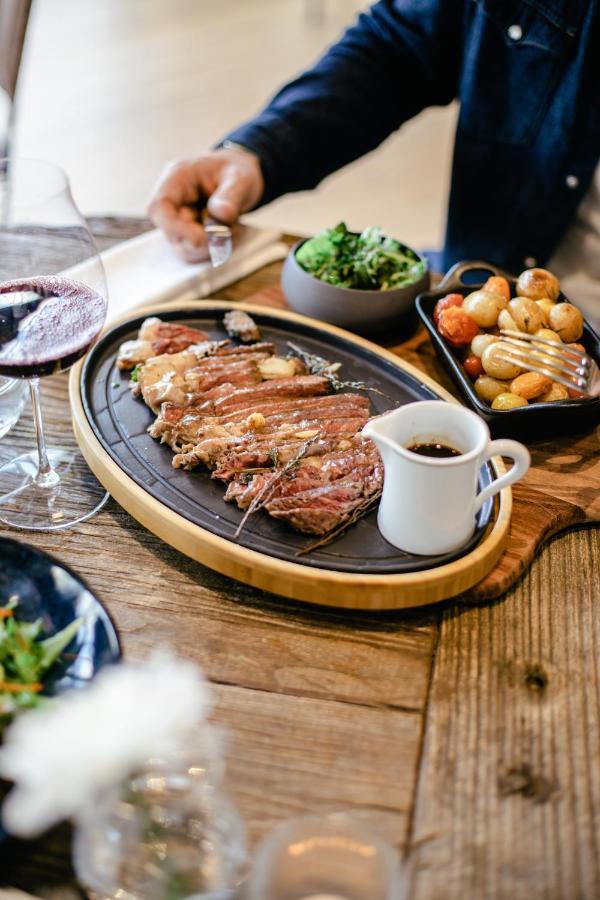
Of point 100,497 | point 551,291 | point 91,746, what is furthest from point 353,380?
point 91,746

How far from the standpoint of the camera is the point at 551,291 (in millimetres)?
2049

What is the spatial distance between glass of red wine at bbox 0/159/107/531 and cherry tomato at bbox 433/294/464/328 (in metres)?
0.82

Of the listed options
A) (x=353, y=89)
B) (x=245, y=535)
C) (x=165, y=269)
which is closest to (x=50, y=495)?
(x=245, y=535)

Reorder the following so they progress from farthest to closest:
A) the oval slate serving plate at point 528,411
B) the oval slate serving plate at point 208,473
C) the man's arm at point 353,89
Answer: the man's arm at point 353,89 → the oval slate serving plate at point 528,411 → the oval slate serving plate at point 208,473

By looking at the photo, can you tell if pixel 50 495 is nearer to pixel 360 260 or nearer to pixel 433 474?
pixel 433 474

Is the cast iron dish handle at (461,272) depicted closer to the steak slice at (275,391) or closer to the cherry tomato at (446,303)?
the cherry tomato at (446,303)

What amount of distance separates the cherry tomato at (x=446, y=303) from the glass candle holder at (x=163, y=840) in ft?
4.23

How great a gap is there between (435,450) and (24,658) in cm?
79

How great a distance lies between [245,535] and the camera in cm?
152

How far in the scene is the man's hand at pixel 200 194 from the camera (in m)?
2.42

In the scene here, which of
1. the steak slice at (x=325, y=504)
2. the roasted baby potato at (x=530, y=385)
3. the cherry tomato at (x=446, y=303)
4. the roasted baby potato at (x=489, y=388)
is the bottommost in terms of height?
the steak slice at (x=325, y=504)

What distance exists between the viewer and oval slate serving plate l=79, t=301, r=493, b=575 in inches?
58.9

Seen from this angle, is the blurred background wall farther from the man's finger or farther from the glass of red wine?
the glass of red wine

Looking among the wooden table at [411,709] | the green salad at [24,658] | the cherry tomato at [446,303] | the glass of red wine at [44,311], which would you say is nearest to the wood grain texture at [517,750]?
the wooden table at [411,709]
